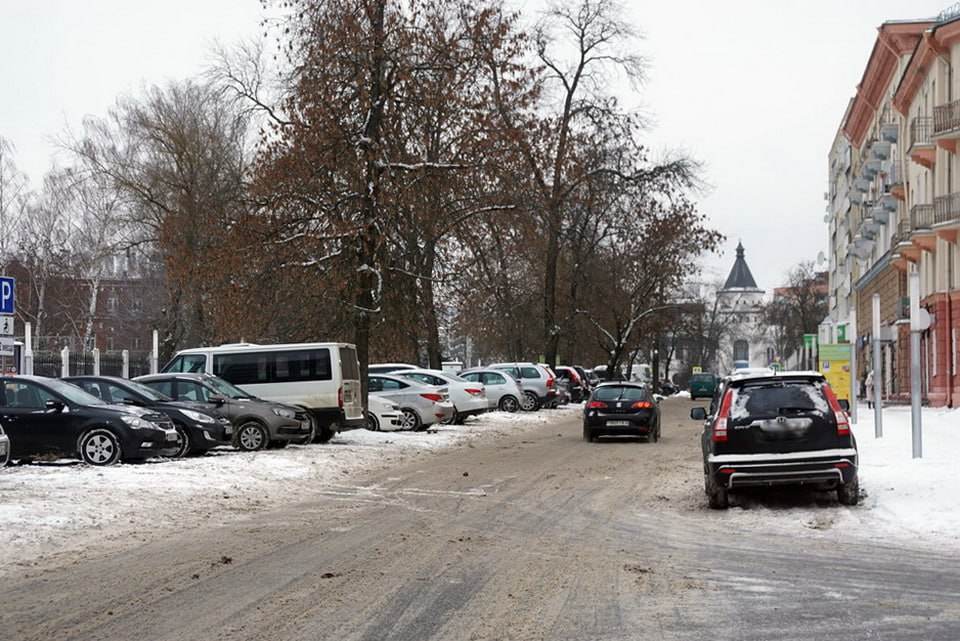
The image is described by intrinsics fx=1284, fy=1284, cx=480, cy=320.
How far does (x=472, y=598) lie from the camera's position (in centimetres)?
A: 890

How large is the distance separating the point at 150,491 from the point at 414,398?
16.0m

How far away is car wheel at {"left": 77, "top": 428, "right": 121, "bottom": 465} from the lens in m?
20.1

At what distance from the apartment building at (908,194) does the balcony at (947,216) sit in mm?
37

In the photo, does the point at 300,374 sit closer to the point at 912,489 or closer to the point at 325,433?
the point at 325,433

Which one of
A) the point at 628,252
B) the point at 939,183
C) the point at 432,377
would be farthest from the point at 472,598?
the point at 628,252

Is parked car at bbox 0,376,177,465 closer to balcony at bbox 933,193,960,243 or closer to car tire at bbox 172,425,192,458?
car tire at bbox 172,425,192,458

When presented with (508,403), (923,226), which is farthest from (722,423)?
(923,226)

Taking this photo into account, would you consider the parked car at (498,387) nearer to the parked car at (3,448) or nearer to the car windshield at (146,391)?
the car windshield at (146,391)

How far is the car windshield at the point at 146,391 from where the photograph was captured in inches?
917

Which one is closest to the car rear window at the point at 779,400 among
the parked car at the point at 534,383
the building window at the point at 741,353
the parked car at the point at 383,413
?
the parked car at the point at 383,413

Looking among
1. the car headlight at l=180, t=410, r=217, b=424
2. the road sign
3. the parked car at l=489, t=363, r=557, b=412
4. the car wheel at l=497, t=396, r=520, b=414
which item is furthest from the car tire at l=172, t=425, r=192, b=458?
the parked car at l=489, t=363, r=557, b=412

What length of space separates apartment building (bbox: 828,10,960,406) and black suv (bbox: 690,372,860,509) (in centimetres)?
1344

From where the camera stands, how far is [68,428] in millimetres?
20047

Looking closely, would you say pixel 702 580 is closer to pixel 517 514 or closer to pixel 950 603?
pixel 950 603
